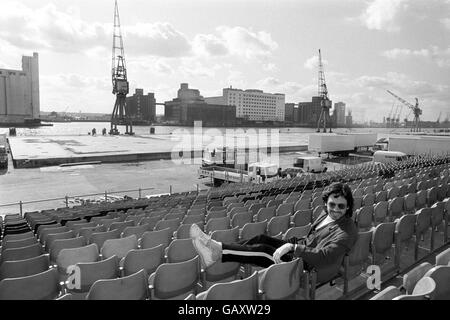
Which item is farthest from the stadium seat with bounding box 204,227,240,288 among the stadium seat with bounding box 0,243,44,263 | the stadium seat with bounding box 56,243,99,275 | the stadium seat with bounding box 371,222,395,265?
the stadium seat with bounding box 0,243,44,263

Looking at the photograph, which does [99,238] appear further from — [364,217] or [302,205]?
[364,217]

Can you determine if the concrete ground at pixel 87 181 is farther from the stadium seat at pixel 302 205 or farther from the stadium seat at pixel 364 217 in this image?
the stadium seat at pixel 364 217

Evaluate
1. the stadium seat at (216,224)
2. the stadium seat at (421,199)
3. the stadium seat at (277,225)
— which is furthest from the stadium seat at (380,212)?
the stadium seat at (216,224)

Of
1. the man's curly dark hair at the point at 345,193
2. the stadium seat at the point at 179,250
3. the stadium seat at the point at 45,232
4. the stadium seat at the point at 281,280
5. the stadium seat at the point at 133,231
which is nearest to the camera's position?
the stadium seat at the point at 281,280

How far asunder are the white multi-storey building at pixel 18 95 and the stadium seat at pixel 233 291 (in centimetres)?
19108

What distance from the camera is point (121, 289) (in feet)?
9.38

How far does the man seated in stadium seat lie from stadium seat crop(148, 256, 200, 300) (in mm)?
242

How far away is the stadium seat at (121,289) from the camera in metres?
2.74

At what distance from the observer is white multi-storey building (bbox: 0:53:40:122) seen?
166m

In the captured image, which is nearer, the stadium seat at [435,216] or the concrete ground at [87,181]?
the stadium seat at [435,216]

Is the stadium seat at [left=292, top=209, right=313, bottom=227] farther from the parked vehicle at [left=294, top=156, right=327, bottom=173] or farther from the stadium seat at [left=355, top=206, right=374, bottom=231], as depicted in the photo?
the parked vehicle at [left=294, top=156, right=327, bottom=173]
